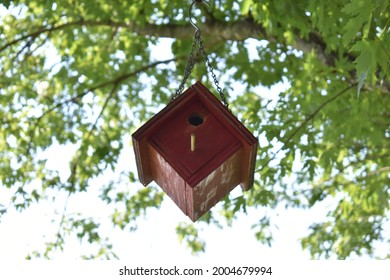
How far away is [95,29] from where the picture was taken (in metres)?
7.21

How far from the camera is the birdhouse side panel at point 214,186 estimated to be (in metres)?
2.79

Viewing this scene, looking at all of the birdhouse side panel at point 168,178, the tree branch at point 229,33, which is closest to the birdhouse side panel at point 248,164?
the birdhouse side panel at point 168,178

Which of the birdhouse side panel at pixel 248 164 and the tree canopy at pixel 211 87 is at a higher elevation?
the tree canopy at pixel 211 87

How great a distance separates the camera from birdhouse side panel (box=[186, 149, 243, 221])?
9.16ft

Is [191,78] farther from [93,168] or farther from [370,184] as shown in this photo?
[370,184]

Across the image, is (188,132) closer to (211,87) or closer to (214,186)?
(214,186)

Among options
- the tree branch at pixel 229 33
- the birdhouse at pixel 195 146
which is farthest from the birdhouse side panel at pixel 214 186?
the tree branch at pixel 229 33

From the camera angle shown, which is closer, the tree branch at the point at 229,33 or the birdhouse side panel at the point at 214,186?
the birdhouse side panel at the point at 214,186

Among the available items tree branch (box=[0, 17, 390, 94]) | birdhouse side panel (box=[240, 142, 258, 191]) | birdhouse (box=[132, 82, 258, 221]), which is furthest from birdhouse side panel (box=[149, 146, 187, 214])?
tree branch (box=[0, 17, 390, 94])

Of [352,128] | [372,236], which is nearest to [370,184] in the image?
[372,236]

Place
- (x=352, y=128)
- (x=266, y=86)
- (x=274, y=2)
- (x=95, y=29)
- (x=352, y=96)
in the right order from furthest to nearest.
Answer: (x=95, y=29)
(x=266, y=86)
(x=352, y=128)
(x=352, y=96)
(x=274, y=2)

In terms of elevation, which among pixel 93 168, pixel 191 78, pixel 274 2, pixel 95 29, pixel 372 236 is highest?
pixel 95 29

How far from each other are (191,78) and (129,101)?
3.79 feet

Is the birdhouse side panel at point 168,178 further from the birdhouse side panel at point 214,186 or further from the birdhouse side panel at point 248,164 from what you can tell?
the birdhouse side panel at point 248,164
